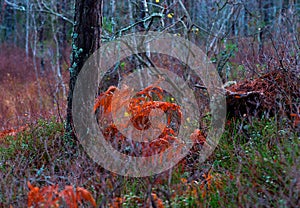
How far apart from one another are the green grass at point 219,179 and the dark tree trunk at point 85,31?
3.31 feet

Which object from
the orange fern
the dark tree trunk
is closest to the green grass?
the orange fern

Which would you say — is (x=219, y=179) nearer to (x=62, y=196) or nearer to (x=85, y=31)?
(x=62, y=196)

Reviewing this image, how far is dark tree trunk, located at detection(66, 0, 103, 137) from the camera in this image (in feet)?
13.9

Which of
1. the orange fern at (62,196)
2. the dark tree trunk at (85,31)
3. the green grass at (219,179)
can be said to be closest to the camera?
the orange fern at (62,196)

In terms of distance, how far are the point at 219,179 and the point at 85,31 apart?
210 cm

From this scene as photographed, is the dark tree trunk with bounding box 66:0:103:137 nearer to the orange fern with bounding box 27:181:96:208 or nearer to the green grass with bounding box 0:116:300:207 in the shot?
the green grass with bounding box 0:116:300:207

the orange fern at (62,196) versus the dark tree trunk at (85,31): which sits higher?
the dark tree trunk at (85,31)

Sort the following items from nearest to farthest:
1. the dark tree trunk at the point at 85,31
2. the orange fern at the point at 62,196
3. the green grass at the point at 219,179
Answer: the orange fern at the point at 62,196
the green grass at the point at 219,179
the dark tree trunk at the point at 85,31

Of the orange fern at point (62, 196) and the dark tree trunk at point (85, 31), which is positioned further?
the dark tree trunk at point (85, 31)

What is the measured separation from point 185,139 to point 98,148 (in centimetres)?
88

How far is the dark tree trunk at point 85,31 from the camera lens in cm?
423

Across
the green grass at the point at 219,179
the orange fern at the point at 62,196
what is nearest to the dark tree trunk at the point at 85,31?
the green grass at the point at 219,179

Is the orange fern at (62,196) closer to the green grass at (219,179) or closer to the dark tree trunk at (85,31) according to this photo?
the green grass at (219,179)

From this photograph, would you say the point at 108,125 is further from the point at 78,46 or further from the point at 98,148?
the point at 78,46
